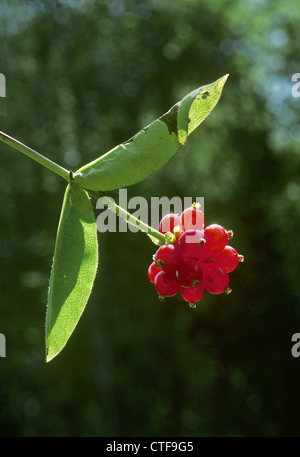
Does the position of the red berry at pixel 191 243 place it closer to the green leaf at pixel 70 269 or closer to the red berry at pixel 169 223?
the red berry at pixel 169 223

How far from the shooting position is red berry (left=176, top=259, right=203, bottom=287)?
4.10 ft

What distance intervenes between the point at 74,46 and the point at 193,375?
9.92m

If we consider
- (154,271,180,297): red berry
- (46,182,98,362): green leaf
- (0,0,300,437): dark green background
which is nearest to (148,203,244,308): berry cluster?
(154,271,180,297): red berry

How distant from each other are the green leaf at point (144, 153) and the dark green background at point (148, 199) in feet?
48.7

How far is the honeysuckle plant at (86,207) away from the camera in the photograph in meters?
1.16

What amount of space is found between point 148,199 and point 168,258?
602 inches

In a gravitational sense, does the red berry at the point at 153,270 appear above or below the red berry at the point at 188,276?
above

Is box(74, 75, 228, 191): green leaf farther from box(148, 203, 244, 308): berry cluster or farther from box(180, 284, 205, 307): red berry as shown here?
box(180, 284, 205, 307): red berry

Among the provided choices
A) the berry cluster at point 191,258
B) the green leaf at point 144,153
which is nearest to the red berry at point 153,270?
the berry cluster at point 191,258

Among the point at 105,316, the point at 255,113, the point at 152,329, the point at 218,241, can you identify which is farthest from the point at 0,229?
the point at 218,241

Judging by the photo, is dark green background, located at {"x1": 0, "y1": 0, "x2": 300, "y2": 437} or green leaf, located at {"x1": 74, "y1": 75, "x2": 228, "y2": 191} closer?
green leaf, located at {"x1": 74, "y1": 75, "x2": 228, "y2": 191}
